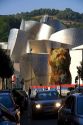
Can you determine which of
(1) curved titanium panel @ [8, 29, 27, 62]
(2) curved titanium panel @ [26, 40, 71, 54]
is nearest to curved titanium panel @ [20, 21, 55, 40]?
(1) curved titanium panel @ [8, 29, 27, 62]

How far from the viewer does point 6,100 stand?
18.4 metres

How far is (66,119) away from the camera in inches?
607

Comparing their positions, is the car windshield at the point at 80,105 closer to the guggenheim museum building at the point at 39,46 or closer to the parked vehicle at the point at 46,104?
the parked vehicle at the point at 46,104

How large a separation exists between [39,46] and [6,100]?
369ft

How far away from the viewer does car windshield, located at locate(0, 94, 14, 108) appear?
58.4 ft

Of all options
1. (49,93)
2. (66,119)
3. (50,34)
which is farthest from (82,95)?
(50,34)

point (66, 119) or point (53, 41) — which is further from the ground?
point (53, 41)

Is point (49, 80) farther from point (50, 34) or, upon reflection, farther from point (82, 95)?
point (82, 95)

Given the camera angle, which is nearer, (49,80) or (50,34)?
(49,80)

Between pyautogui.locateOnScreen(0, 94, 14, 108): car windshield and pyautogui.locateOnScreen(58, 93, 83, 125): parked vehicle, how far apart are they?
2.14 meters

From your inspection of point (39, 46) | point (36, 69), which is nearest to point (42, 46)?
point (39, 46)

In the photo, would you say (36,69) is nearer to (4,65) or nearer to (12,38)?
(12,38)

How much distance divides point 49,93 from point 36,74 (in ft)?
300

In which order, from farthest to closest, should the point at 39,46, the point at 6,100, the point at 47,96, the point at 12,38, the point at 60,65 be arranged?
the point at 12,38 < the point at 39,46 < the point at 60,65 < the point at 47,96 < the point at 6,100
